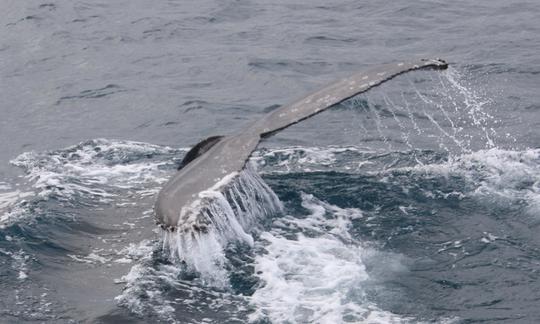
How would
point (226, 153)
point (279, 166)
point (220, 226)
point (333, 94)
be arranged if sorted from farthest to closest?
point (279, 166) < point (333, 94) < point (226, 153) < point (220, 226)

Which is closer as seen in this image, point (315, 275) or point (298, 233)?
point (315, 275)

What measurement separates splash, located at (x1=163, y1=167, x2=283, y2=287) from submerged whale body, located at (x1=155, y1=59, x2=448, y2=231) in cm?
6

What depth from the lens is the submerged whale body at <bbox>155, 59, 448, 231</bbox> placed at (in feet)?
22.6

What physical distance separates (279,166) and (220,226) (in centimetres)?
338

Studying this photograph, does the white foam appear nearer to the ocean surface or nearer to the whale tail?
the ocean surface

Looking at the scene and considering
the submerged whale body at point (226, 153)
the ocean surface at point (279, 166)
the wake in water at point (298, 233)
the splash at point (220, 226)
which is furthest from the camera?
the ocean surface at point (279, 166)

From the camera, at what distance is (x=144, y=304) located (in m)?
7.34

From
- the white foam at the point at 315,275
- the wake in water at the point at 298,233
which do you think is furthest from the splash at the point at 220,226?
the white foam at the point at 315,275

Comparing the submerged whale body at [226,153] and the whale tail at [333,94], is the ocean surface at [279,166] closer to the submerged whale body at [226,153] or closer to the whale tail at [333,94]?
the submerged whale body at [226,153]

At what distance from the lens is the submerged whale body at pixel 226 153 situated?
271 inches

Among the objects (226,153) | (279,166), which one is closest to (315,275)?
(226,153)

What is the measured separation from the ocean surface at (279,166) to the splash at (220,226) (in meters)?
0.02

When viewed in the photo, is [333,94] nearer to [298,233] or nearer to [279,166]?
[298,233]

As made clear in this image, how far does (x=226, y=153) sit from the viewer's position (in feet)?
25.8
